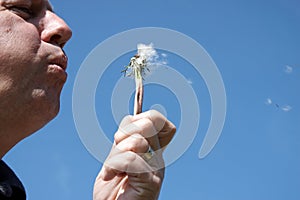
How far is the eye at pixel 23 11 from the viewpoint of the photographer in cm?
261

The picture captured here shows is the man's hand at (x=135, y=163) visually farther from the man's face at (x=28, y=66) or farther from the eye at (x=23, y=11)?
the eye at (x=23, y=11)

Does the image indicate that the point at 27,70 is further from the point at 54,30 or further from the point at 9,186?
the point at 9,186

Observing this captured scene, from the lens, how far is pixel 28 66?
8.10 ft

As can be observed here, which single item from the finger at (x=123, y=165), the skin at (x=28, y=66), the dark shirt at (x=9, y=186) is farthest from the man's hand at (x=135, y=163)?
the skin at (x=28, y=66)

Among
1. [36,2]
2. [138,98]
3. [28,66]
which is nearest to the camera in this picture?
[28,66]

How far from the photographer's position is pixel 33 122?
2568mm

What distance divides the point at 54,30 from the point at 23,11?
0.63 feet

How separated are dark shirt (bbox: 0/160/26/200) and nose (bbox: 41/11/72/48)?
2.67 feet

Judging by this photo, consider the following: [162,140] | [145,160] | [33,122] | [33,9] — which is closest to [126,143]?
[145,160]

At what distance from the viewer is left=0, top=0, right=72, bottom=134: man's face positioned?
96.3 inches

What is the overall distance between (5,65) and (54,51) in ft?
0.89

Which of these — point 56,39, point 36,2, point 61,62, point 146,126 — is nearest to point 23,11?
point 36,2

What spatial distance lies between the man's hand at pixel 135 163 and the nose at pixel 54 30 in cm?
76

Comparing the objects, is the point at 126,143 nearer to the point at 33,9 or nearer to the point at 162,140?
the point at 162,140
